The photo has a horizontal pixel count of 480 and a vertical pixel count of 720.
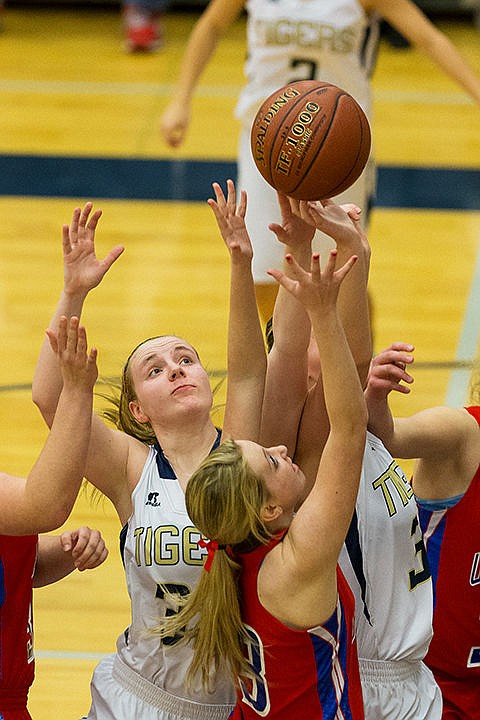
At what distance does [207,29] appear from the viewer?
535cm

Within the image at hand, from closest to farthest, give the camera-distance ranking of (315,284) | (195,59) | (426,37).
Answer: (315,284)
(426,37)
(195,59)

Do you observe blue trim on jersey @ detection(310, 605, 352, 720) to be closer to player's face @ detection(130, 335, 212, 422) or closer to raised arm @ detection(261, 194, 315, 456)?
raised arm @ detection(261, 194, 315, 456)

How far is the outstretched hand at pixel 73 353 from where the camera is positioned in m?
2.45

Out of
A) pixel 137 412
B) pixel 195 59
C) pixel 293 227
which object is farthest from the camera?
pixel 195 59

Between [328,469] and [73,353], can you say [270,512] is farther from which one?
[73,353]

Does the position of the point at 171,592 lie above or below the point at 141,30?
above

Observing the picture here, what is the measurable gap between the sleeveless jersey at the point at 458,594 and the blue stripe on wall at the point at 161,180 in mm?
4922

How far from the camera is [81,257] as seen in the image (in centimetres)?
274

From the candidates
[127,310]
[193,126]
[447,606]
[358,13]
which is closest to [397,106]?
[193,126]

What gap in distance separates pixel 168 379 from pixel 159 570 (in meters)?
0.42

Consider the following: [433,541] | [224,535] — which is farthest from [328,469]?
[433,541]

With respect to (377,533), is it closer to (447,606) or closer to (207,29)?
(447,606)

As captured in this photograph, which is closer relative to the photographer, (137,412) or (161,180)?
(137,412)

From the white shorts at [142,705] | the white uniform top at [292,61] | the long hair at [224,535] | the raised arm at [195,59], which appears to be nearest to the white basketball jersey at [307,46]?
the white uniform top at [292,61]
